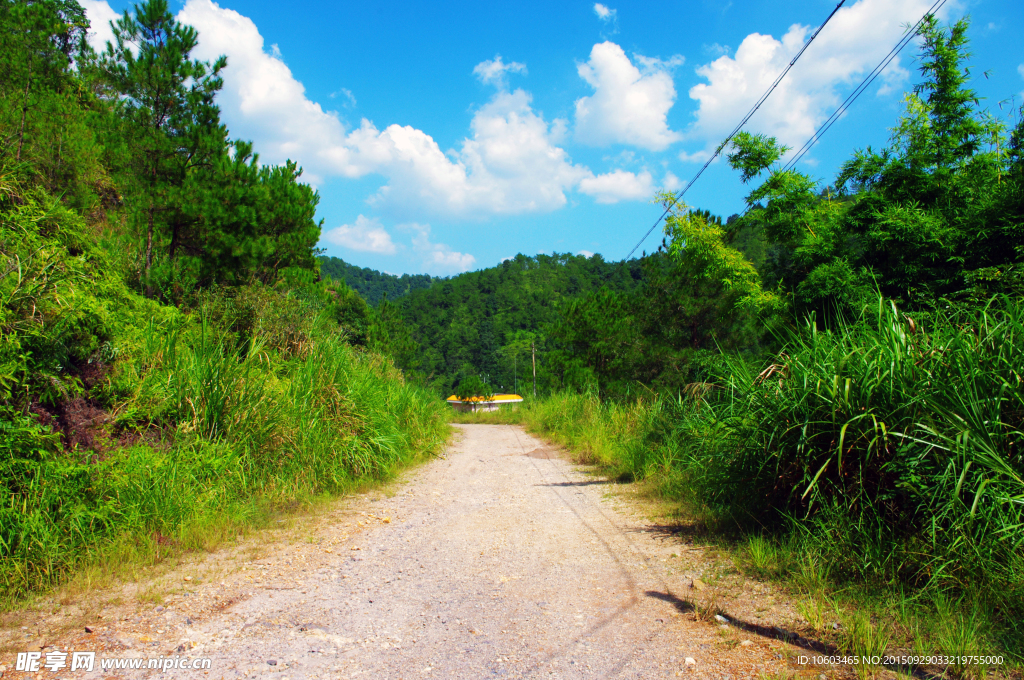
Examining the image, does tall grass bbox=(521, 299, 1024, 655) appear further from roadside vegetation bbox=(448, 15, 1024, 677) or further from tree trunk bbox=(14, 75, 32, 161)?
tree trunk bbox=(14, 75, 32, 161)

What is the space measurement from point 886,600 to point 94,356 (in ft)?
21.5

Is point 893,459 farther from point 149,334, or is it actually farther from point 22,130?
point 22,130

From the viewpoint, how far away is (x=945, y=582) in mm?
3154

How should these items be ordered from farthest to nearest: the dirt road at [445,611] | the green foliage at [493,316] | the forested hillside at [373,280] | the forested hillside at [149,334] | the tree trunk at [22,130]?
1. the forested hillside at [373,280]
2. the green foliage at [493,316]
3. the tree trunk at [22,130]
4. the forested hillside at [149,334]
5. the dirt road at [445,611]

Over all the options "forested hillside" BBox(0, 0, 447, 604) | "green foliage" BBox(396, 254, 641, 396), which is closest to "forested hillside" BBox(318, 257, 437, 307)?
"green foliage" BBox(396, 254, 641, 396)

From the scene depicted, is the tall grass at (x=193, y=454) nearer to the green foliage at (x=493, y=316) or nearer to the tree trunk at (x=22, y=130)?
the tree trunk at (x=22, y=130)

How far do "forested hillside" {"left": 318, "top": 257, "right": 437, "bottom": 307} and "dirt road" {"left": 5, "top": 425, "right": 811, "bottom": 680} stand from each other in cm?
9234

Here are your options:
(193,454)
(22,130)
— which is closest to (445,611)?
(193,454)

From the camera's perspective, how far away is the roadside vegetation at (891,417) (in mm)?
3059

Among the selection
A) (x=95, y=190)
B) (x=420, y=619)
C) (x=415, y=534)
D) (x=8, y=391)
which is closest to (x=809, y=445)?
(x=420, y=619)

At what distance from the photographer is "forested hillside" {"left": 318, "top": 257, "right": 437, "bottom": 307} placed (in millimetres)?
104375

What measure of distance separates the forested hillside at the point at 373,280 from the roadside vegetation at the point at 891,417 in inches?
3581

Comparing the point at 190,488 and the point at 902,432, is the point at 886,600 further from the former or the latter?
the point at 190,488

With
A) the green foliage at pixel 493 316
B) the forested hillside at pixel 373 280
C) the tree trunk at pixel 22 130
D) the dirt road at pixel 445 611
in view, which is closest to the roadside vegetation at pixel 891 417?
the dirt road at pixel 445 611
